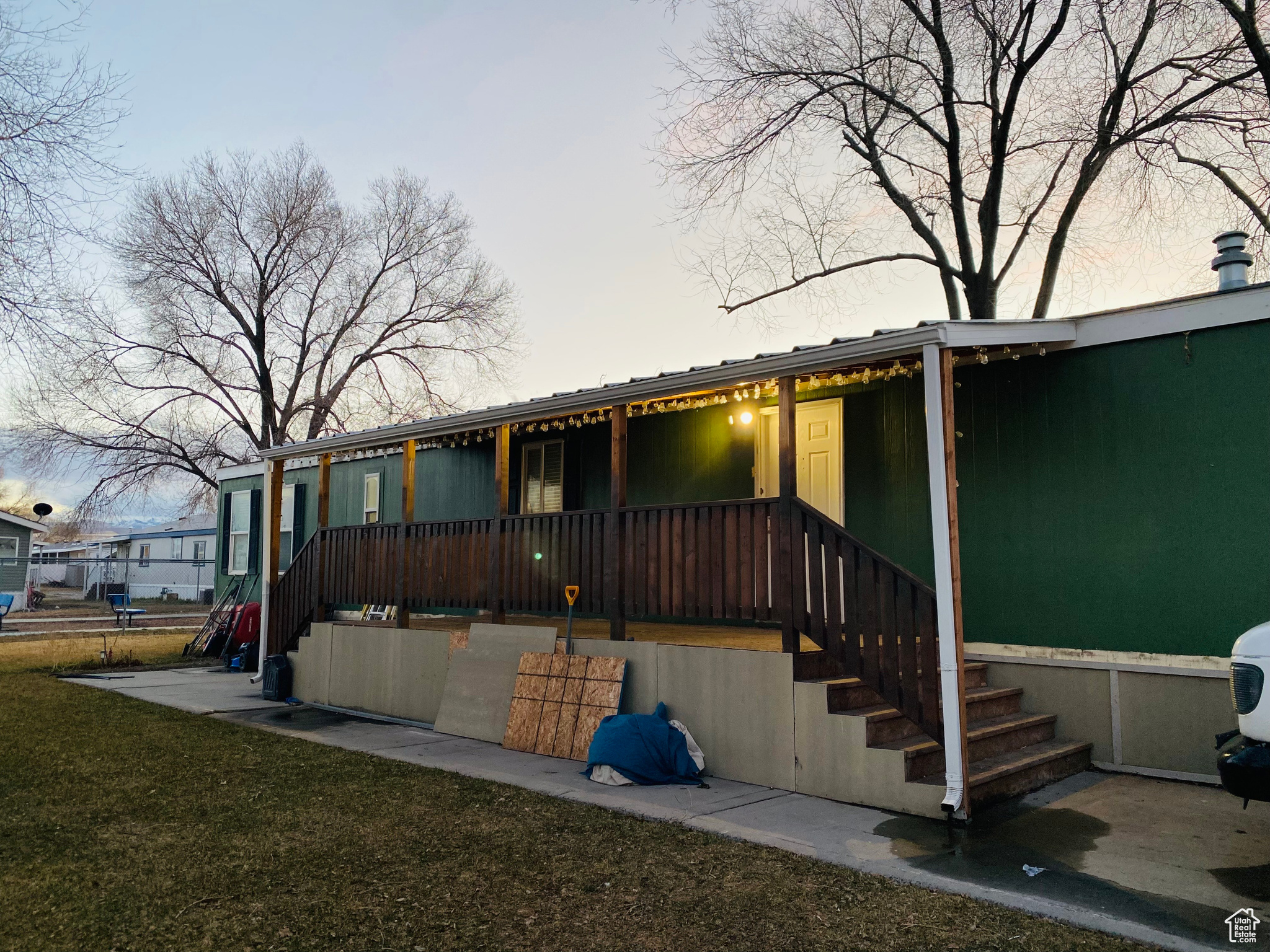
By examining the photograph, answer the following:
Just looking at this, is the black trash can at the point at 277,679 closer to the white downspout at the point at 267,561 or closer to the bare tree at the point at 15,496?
the white downspout at the point at 267,561

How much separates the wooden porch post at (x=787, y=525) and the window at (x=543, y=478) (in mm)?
4651

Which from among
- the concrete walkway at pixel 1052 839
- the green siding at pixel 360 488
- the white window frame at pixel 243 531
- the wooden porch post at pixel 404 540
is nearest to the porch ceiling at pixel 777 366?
the wooden porch post at pixel 404 540

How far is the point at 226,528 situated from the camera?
15.8 metres

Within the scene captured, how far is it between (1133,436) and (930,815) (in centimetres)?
292

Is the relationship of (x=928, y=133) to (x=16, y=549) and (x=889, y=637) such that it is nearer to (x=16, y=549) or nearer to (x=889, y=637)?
(x=889, y=637)

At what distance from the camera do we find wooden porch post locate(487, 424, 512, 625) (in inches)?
311

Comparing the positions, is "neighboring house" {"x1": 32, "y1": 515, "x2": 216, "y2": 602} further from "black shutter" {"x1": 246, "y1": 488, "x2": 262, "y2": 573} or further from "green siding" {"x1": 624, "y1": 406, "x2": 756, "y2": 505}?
"green siding" {"x1": 624, "y1": 406, "x2": 756, "y2": 505}

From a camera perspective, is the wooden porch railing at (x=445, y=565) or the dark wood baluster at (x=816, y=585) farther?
the wooden porch railing at (x=445, y=565)

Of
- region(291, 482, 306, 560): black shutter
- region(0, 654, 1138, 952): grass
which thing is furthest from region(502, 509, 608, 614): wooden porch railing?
region(291, 482, 306, 560): black shutter

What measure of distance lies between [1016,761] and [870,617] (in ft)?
4.34

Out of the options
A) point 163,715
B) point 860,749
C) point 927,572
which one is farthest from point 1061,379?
point 163,715

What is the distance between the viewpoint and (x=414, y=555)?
8.79m

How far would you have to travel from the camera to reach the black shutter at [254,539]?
48.6 ft

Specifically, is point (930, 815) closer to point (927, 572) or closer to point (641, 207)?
point (927, 572)
